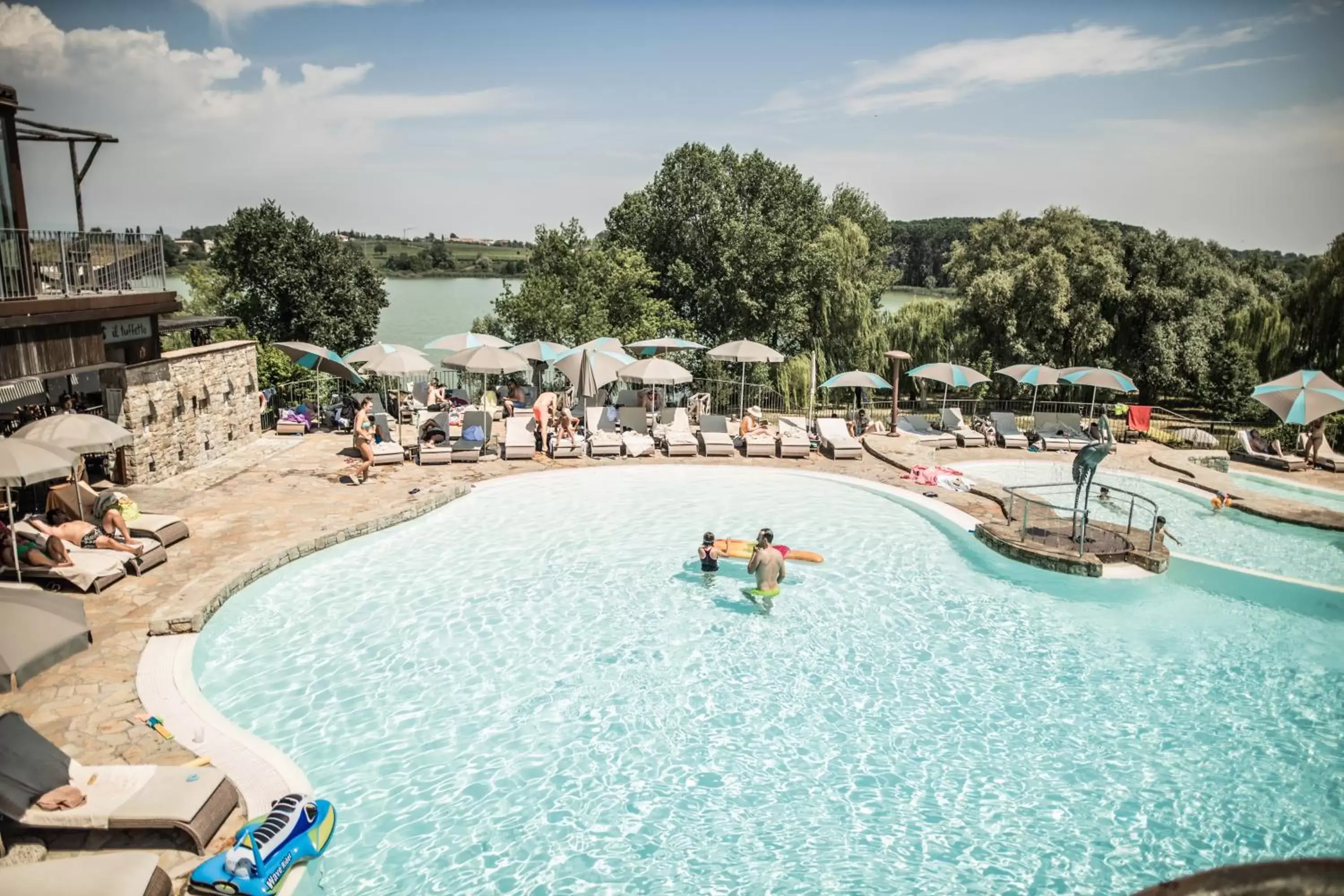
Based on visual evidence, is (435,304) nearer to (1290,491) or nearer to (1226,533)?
(1290,491)

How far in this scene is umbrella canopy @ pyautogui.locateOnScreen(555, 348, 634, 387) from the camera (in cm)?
1942

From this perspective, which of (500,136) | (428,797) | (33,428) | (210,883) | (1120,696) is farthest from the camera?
(500,136)

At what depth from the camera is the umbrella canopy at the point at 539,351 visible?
2277cm

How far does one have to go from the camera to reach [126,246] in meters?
14.9

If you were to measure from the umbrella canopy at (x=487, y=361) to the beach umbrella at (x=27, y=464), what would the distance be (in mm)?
9042

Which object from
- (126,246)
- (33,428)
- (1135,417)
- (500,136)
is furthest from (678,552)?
(500,136)

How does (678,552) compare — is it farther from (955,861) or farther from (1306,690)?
(1306,690)

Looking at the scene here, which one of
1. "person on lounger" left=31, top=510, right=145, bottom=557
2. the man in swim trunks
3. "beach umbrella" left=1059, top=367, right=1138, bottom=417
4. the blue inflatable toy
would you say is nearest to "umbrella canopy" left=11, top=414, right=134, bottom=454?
"person on lounger" left=31, top=510, right=145, bottom=557

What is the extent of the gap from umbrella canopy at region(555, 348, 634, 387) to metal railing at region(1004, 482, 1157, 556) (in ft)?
31.5

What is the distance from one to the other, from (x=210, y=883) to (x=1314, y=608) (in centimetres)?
1453

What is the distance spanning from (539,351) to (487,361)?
453cm

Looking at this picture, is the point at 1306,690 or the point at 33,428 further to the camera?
the point at 33,428

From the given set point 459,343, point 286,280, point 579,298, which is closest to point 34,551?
point 459,343

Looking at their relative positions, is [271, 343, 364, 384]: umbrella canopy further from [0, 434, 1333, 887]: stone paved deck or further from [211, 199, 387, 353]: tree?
[211, 199, 387, 353]: tree
